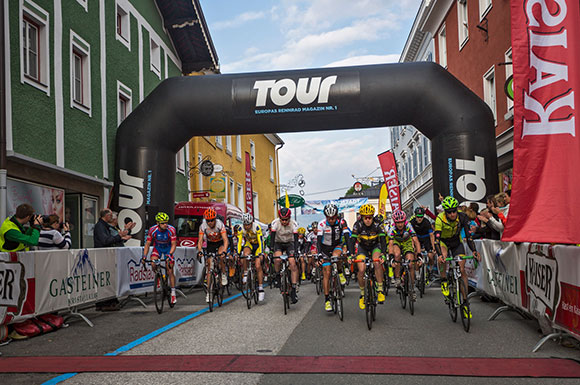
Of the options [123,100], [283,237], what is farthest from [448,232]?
[123,100]

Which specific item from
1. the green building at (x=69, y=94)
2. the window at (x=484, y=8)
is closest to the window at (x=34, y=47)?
the green building at (x=69, y=94)

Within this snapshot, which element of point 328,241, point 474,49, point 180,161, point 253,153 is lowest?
point 328,241

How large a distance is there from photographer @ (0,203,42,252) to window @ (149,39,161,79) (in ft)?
52.2

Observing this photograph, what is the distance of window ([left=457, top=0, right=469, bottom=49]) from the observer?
2394cm

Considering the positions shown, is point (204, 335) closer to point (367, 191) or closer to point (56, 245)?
point (56, 245)

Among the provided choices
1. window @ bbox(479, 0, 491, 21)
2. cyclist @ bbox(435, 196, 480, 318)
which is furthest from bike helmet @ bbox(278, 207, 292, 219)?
window @ bbox(479, 0, 491, 21)

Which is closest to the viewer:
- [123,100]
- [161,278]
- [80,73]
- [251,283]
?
[161,278]

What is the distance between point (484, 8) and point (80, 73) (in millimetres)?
13865

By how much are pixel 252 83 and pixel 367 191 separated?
87552 mm

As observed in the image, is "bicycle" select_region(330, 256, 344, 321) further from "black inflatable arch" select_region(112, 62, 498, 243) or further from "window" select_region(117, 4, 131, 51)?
"window" select_region(117, 4, 131, 51)

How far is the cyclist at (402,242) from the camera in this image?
1046 cm

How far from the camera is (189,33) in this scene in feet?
84.1

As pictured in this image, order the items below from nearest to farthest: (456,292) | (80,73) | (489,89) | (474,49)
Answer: (456,292) → (80,73) → (489,89) → (474,49)

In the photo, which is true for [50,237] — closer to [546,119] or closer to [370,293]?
[370,293]
